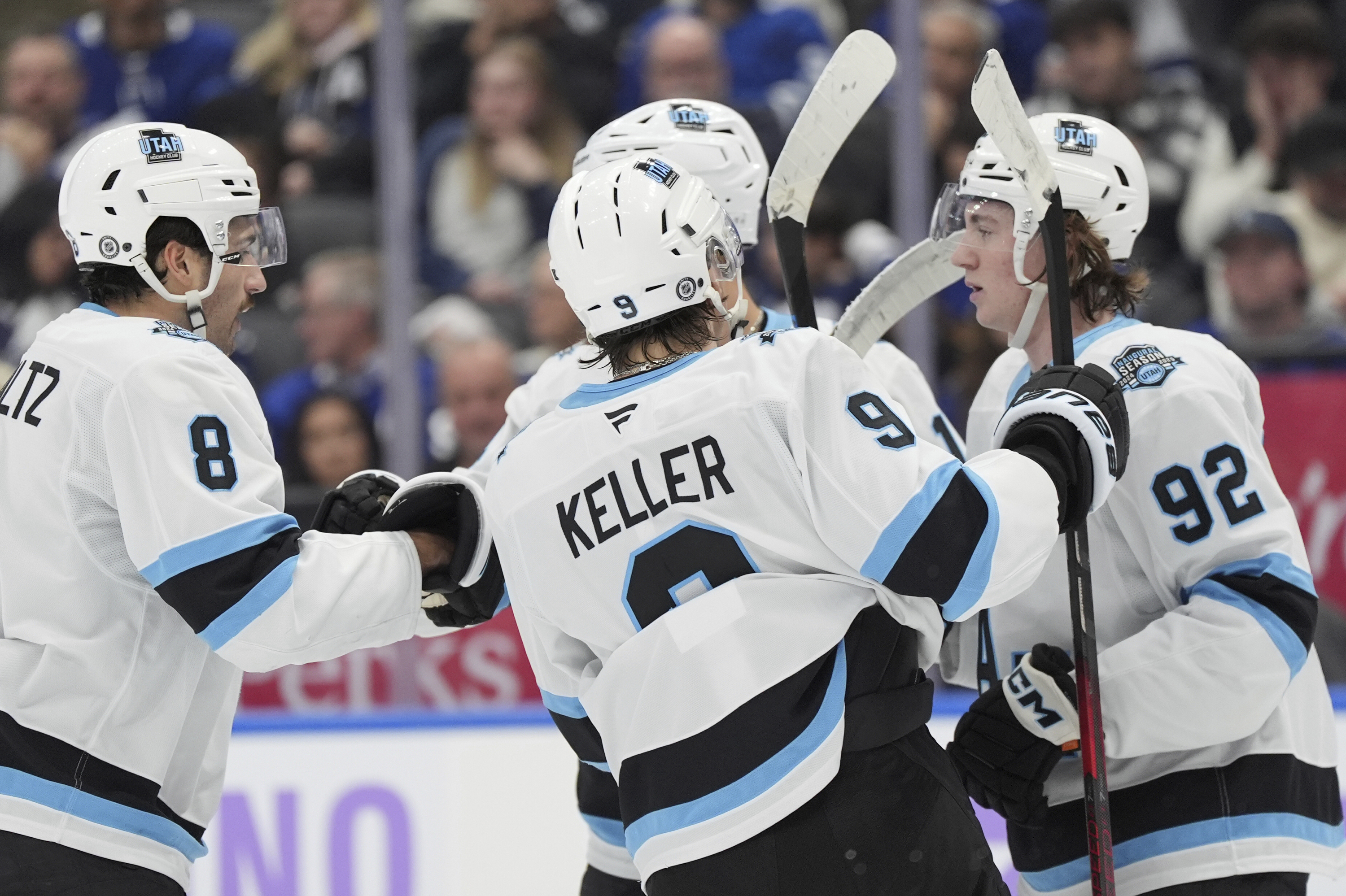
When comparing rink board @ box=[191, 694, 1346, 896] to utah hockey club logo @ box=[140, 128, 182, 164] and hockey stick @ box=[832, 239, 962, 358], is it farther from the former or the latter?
utah hockey club logo @ box=[140, 128, 182, 164]

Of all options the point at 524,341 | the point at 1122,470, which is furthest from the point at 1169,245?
the point at 1122,470

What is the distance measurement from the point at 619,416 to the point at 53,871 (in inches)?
36.7

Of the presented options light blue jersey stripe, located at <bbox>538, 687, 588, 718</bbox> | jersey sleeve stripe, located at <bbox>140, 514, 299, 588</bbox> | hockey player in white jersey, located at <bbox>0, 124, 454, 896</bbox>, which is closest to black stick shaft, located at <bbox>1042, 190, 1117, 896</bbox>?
light blue jersey stripe, located at <bbox>538, 687, 588, 718</bbox>

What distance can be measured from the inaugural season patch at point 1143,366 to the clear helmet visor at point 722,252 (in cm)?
52

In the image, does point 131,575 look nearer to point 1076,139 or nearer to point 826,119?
point 826,119

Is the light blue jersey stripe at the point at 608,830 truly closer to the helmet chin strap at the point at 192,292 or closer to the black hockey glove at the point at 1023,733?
the black hockey glove at the point at 1023,733

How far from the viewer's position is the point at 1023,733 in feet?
6.73

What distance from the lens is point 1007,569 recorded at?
1.72 metres

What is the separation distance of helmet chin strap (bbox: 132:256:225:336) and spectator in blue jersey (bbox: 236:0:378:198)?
2852 millimetres

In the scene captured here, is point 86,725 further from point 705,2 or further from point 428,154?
point 705,2

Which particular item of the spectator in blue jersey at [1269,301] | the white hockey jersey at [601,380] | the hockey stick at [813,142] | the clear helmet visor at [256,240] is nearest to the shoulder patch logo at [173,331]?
the clear helmet visor at [256,240]

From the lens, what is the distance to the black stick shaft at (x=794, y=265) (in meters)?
2.24

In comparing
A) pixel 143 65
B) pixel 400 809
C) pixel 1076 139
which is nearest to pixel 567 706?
pixel 1076 139

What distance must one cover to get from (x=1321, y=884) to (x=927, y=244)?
1349mm
